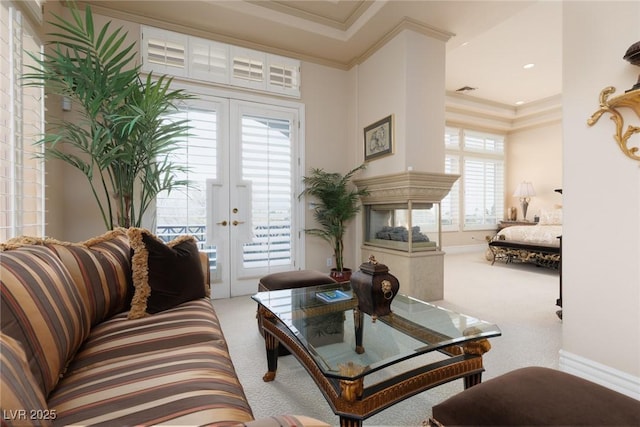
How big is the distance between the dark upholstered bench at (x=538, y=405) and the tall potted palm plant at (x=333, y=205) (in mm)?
2829

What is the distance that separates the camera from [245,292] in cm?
368

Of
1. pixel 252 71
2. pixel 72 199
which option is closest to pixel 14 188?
pixel 72 199

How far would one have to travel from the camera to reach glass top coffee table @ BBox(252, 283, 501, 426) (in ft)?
3.54

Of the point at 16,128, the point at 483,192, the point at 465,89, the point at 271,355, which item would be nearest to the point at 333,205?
the point at 271,355

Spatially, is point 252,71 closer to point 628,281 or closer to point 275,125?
point 275,125

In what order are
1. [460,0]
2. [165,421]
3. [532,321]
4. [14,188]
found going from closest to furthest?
1. [165,421]
2. [14,188]
3. [532,321]
4. [460,0]

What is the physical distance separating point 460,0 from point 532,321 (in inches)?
124

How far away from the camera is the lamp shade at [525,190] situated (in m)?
6.60

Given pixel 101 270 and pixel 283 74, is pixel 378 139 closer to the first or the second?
pixel 283 74

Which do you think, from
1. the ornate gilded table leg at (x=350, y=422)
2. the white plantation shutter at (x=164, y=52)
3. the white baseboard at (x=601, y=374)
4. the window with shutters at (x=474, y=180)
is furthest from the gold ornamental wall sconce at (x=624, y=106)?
the window with shutters at (x=474, y=180)

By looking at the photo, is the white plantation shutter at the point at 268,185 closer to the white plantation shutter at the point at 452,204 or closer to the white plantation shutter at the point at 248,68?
the white plantation shutter at the point at 248,68

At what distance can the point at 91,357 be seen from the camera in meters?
1.12

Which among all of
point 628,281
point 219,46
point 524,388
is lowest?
point 524,388

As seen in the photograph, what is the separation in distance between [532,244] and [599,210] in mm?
3714
